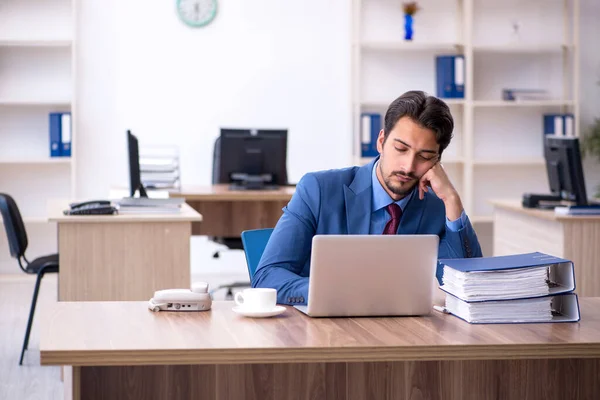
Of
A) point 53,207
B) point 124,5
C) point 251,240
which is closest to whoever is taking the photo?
point 251,240

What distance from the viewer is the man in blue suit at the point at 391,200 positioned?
2.47 m

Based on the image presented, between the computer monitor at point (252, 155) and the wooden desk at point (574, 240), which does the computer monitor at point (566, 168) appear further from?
the computer monitor at point (252, 155)

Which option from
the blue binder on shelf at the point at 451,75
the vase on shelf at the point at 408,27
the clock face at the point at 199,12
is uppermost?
the clock face at the point at 199,12

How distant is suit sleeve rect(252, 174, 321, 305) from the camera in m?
2.31

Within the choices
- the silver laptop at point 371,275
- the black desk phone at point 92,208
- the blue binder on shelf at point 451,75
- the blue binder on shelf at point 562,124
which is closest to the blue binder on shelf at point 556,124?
the blue binder on shelf at point 562,124

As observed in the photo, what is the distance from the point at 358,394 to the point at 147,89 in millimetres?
5533

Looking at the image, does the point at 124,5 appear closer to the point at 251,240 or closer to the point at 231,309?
the point at 251,240

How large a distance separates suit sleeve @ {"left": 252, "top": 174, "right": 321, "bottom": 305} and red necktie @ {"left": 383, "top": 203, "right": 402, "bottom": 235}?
8.1 inches

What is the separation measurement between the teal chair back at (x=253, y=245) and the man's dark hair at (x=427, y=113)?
0.60 metres

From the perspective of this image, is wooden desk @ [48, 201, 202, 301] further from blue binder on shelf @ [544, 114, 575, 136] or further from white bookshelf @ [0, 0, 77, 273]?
blue binder on shelf @ [544, 114, 575, 136]

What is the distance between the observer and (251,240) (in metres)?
2.79

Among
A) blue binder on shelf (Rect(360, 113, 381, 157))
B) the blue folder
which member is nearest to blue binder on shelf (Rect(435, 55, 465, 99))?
blue binder on shelf (Rect(360, 113, 381, 157))

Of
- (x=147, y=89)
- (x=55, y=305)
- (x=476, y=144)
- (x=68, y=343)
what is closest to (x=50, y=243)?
(x=147, y=89)

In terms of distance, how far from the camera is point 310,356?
175 centimetres
